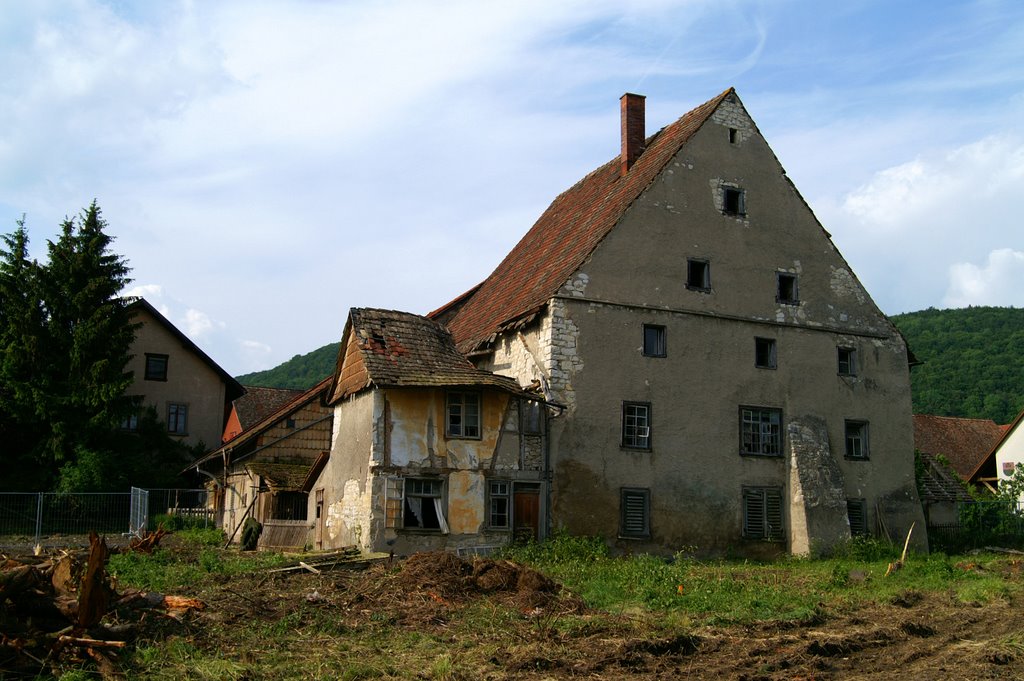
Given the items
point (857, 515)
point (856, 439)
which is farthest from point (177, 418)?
point (857, 515)

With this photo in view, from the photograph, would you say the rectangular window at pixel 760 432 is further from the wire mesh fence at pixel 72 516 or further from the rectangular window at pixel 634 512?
the wire mesh fence at pixel 72 516

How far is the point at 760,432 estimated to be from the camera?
84.5 feet

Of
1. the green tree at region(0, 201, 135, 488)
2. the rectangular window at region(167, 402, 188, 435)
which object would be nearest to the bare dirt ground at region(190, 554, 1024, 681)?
the green tree at region(0, 201, 135, 488)

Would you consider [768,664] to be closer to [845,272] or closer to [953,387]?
[845,272]

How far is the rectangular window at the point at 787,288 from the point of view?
2673 centimetres

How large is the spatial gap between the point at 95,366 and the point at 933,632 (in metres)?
28.2

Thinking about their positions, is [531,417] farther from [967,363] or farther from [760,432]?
[967,363]

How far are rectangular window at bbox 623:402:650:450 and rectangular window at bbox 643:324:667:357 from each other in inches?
52.4

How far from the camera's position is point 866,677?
1232 cm

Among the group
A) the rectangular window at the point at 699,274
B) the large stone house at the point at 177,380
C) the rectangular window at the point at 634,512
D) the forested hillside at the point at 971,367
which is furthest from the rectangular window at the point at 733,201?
the forested hillside at the point at 971,367

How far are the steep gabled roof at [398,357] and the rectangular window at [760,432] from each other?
624 cm

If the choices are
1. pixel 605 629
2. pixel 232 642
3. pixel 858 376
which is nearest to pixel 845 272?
pixel 858 376

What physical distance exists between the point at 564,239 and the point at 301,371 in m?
63.3

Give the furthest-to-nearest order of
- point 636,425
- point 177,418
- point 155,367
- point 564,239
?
point 177,418 < point 155,367 < point 564,239 < point 636,425
